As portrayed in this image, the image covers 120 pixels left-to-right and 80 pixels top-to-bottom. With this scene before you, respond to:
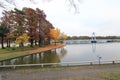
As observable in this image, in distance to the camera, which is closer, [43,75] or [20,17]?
[43,75]

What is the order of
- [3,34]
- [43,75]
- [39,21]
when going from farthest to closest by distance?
[39,21] < [3,34] < [43,75]

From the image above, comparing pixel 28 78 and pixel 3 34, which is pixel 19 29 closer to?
pixel 3 34

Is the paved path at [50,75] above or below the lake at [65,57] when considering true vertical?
above

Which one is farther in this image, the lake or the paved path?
the lake

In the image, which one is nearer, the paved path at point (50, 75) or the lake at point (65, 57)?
the paved path at point (50, 75)

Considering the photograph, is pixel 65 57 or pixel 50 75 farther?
pixel 65 57

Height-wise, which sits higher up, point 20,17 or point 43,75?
point 20,17

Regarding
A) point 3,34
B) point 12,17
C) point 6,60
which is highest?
point 12,17

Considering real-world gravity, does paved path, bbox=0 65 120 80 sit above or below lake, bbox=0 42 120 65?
above

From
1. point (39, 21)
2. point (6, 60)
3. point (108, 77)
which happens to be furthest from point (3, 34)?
point (108, 77)

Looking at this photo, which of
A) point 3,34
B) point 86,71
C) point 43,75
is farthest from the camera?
point 3,34

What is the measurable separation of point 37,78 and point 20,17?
48772 mm

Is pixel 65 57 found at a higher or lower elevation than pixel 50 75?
lower

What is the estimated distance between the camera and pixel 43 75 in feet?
62.8
